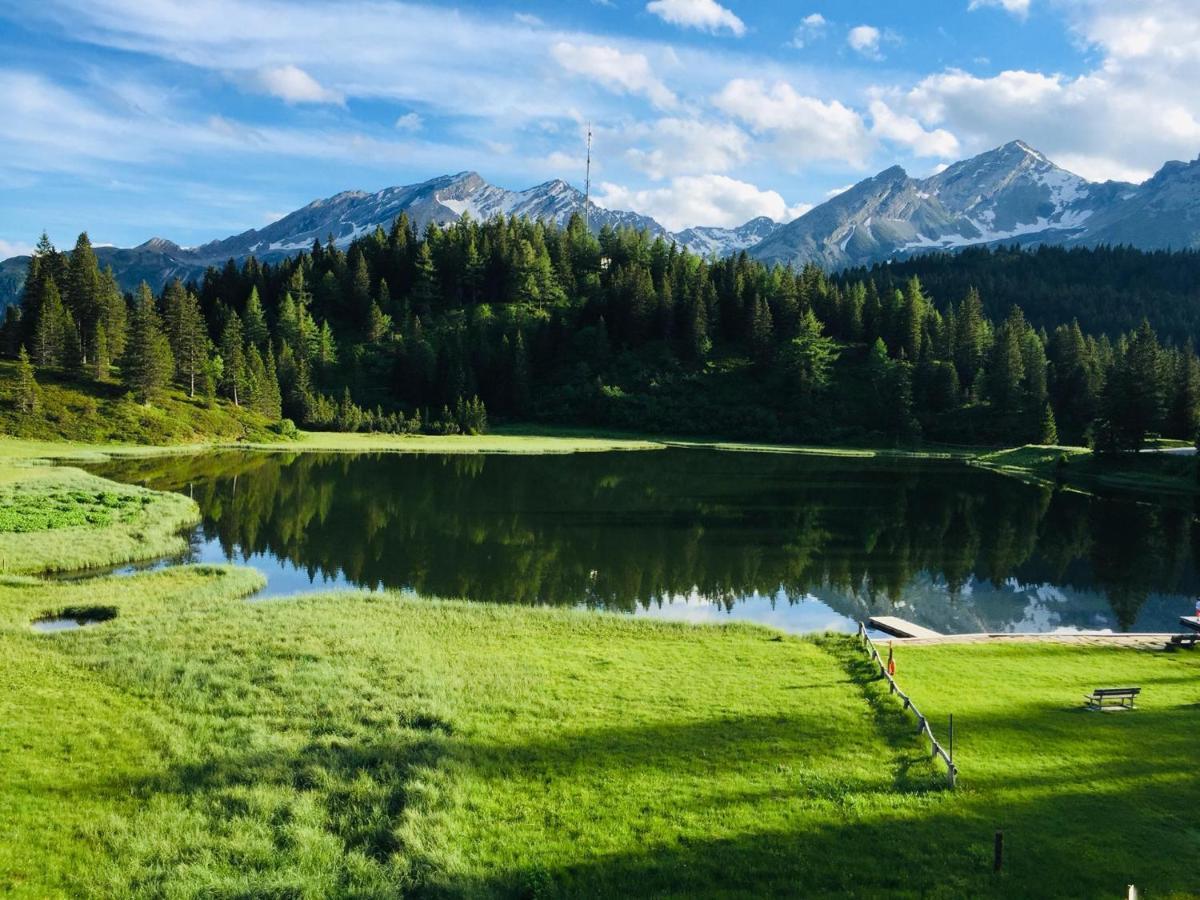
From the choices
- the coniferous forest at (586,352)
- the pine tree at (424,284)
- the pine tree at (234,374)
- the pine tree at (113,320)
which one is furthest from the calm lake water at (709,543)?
the pine tree at (424,284)

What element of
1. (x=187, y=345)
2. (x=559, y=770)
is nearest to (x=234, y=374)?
(x=187, y=345)

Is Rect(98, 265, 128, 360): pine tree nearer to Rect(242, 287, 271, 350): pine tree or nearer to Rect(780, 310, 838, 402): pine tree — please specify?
Rect(242, 287, 271, 350): pine tree

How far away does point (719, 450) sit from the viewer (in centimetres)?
13250

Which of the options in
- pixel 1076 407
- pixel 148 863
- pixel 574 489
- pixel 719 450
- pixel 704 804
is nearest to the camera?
pixel 148 863

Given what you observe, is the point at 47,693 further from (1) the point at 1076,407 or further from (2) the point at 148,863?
(1) the point at 1076,407

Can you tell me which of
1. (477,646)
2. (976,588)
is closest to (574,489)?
(976,588)

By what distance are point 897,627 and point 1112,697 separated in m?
10.9

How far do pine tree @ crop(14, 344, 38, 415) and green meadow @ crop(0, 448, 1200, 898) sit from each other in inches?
3441

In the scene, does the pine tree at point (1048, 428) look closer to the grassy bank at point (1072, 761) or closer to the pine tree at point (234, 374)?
the grassy bank at point (1072, 761)

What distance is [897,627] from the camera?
1353 inches

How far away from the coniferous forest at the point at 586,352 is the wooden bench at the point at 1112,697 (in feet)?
370

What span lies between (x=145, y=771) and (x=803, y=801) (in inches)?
609

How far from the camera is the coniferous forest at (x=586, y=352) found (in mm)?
126875

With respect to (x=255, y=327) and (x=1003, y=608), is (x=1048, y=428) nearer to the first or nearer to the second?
(x=1003, y=608)
